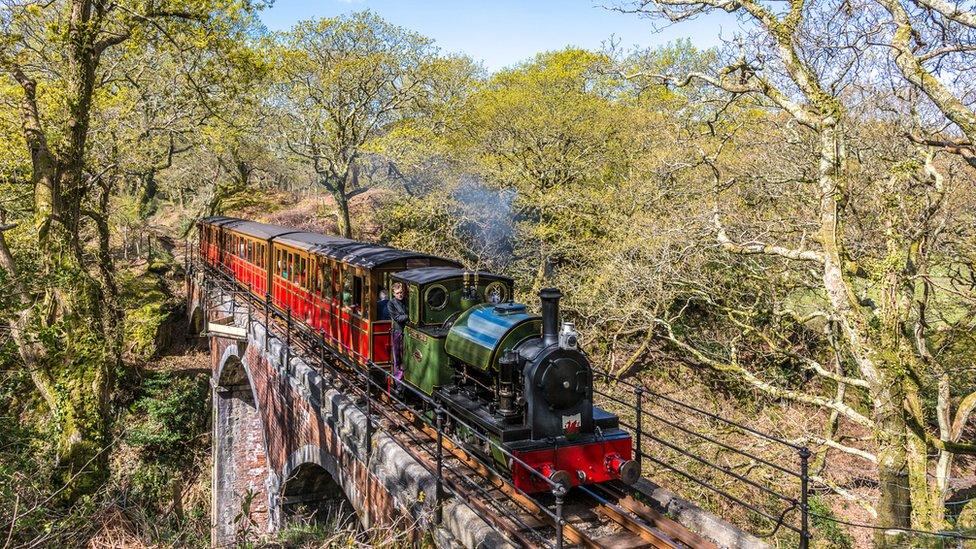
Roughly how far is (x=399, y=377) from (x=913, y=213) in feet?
28.2

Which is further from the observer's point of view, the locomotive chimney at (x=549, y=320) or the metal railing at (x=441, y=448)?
the locomotive chimney at (x=549, y=320)

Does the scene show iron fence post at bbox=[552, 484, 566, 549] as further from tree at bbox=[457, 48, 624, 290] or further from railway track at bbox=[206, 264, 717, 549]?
tree at bbox=[457, 48, 624, 290]

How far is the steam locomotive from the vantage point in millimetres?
6531

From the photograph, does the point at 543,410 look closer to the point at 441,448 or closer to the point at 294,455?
the point at 441,448

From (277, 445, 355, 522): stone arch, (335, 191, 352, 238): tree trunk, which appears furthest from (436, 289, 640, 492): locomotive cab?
(335, 191, 352, 238): tree trunk

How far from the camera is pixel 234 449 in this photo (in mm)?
16828

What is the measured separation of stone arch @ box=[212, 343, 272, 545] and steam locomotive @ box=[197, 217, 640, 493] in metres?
5.95

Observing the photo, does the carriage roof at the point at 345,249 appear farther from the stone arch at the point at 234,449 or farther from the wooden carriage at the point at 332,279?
the stone arch at the point at 234,449

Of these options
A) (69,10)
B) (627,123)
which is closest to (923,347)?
(627,123)

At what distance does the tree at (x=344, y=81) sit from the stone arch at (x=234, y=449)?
32.5ft

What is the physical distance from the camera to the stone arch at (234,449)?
1611 centimetres

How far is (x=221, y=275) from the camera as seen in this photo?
A: 21.4 meters

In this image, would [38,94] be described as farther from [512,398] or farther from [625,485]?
[625,485]

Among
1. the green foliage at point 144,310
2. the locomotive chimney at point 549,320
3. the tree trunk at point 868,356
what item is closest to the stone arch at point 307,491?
the locomotive chimney at point 549,320
